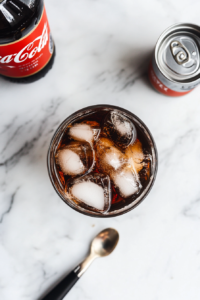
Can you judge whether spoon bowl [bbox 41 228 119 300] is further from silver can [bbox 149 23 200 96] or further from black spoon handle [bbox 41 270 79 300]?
silver can [bbox 149 23 200 96]

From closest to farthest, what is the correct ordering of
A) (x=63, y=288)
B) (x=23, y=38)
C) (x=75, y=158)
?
(x=23, y=38) → (x=75, y=158) → (x=63, y=288)

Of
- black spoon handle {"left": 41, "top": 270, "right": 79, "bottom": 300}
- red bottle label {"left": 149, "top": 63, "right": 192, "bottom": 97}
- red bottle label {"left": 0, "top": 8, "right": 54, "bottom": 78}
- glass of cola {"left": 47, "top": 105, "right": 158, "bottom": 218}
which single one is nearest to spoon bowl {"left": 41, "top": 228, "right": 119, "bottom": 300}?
black spoon handle {"left": 41, "top": 270, "right": 79, "bottom": 300}

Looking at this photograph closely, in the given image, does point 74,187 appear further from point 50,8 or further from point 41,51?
point 50,8

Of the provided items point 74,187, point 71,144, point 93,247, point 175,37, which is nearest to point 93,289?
point 93,247

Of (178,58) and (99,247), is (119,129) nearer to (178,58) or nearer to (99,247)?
(178,58)

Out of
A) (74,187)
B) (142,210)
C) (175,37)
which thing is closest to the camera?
(74,187)

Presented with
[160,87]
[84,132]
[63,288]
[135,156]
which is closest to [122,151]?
[135,156]

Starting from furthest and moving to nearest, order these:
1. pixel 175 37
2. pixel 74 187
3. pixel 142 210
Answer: pixel 142 210 < pixel 175 37 < pixel 74 187
